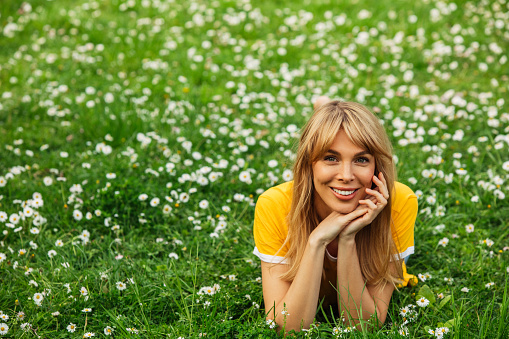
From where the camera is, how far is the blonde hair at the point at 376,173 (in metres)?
2.48

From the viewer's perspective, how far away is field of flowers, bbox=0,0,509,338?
296 cm

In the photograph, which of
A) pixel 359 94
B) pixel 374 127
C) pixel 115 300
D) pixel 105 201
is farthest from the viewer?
pixel 359 94

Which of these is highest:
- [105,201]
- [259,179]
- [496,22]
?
[496,22]

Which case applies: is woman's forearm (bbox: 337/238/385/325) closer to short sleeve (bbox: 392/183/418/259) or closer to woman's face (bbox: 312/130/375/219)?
woman's face (bbox: 312/130/375/219)

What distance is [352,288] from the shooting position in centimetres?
262

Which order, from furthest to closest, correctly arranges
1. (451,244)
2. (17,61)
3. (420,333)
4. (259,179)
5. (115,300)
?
(17,61)
(259,179)
(451,244)
(115,300)
(420,333)

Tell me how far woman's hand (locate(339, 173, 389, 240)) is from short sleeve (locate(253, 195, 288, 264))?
15.4 inches

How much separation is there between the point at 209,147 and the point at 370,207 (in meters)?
2.41

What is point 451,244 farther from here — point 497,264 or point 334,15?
point 334,15

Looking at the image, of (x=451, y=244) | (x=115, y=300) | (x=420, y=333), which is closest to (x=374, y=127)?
(x=420, y=333)

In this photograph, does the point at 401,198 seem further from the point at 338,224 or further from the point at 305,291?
the point at 305,291

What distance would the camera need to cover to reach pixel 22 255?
3391mm

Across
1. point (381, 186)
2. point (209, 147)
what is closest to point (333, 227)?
point (381, 186)

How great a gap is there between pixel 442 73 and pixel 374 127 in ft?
13.5
